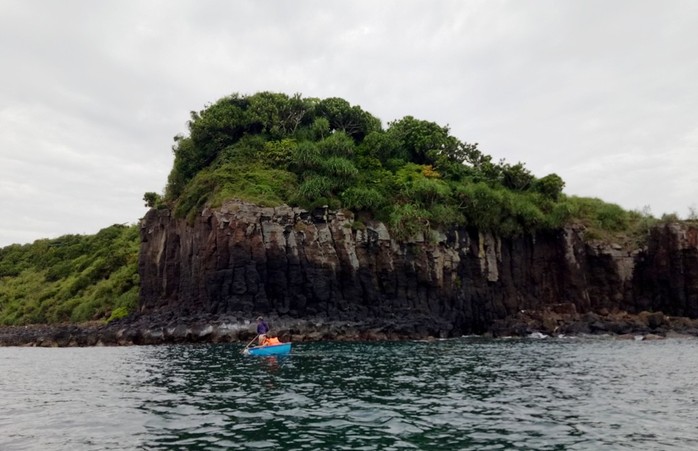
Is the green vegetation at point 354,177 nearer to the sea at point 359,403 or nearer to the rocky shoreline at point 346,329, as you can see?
the rocky shoreline at point 346,329

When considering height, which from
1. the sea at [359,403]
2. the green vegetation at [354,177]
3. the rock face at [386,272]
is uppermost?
the green vegetation at [354,177]

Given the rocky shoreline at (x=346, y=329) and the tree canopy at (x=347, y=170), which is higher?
the tree canopy at (x=347, y=170)

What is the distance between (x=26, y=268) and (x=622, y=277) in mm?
102789

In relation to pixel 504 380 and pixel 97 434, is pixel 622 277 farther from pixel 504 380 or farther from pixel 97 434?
pixel 97 434

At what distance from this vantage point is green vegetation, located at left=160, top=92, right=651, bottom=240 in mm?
56156

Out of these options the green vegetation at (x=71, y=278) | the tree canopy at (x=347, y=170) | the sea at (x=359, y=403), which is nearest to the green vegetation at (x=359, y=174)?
the tree canopy at (x=347, y=170)

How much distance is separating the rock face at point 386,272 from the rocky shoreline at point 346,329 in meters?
0.95

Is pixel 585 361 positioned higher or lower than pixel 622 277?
lower

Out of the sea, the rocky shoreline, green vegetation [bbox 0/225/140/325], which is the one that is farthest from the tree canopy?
the sea

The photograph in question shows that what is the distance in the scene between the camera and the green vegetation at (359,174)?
184 feet

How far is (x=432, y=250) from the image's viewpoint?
55.5 m

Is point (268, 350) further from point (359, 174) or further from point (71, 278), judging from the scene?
point (71, 278)

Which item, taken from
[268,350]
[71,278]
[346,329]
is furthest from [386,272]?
[71,278]

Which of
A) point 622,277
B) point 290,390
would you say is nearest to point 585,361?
point 290,390
